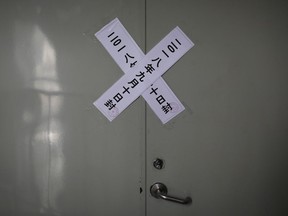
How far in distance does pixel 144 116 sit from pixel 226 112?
396 mm

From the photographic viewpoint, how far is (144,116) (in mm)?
1023

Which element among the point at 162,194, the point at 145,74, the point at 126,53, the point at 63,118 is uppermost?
the point at 126,53

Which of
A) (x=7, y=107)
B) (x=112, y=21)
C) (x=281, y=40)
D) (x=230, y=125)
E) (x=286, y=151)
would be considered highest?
(x=112, y=21)

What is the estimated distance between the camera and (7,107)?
1.03 meters

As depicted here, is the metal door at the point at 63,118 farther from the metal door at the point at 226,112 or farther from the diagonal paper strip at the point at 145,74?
the metal door at the point at 226,112

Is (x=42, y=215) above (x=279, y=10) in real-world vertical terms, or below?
below

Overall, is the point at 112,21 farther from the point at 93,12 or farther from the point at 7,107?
the point at 7,107

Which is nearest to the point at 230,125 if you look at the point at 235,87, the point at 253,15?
the point at 235,87

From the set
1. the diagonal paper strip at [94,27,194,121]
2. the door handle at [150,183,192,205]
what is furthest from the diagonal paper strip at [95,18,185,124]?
the door handle at [150,183,192,205]

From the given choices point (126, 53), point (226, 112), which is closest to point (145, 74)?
point (126, 53)

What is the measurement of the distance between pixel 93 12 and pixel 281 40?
0.90 meters

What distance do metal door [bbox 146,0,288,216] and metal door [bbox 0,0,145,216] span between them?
0.50 feet

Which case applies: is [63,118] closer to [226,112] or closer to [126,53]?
[126,53]

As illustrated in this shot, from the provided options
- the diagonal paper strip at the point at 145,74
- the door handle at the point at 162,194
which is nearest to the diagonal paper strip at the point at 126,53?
the diagonal paper strip at the point at 145,74
